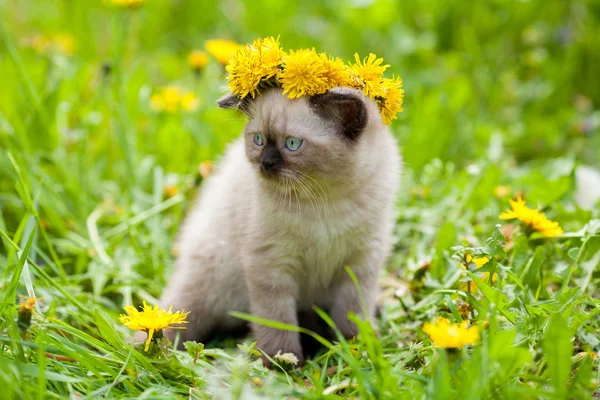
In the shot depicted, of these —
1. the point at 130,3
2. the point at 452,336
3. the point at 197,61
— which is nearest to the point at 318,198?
the point at 452,336

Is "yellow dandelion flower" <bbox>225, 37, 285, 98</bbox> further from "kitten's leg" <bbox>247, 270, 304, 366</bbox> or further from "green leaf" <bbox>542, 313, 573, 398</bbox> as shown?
"green leaf" <bbox>542, 313, 573, 398</bbox>

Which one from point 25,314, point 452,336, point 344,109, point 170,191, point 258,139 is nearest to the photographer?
point 452,336

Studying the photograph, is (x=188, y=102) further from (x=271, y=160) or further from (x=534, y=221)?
(x=534, y=221)

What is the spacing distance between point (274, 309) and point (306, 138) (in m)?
0.59

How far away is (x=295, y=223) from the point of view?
2.09 metres

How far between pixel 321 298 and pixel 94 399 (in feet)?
3.02

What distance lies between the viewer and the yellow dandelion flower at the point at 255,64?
1.89 meters

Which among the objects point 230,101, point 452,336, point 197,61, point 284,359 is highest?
point 197,61

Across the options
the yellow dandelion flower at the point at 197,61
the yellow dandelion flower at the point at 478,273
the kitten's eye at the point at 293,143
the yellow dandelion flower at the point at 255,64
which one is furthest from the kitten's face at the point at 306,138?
the yellow dandelion flower at the point at 197,61

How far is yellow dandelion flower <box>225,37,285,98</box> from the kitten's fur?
0.10 m

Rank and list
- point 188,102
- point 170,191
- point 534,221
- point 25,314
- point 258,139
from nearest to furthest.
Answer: point 25,314 < point 258,139 < point 534,221 < point 170,191 < point 188,102

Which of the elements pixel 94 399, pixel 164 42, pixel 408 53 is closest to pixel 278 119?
pixel 94 399

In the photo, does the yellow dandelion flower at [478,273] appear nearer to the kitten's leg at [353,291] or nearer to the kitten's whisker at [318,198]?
the kitten's leg at [353,291]

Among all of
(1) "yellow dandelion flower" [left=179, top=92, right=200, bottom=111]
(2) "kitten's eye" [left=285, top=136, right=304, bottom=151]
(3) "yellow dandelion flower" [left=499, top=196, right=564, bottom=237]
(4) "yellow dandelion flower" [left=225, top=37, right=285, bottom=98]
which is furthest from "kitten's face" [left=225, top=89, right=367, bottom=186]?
(1) "yellow dandelion flower" [left=179, top=92, right=200, bottom=111]
